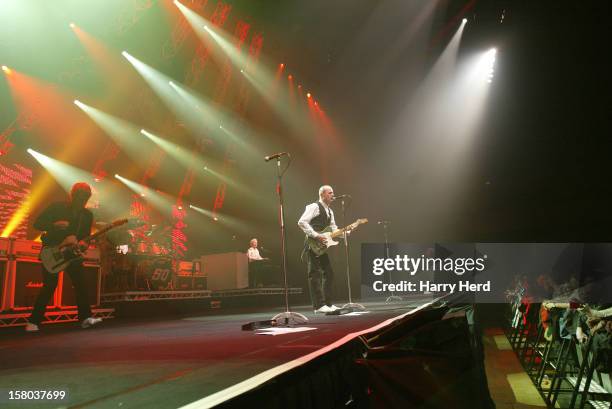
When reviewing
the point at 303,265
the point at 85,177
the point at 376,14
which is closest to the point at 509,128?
the point at 376,14

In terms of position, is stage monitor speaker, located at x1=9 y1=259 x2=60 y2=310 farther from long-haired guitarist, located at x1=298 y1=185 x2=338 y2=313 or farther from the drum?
long-haired guitarist, located at x1=298 y1=185 x2=338 y2=313

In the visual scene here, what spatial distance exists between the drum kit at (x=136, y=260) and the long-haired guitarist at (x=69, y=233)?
1662 millimetres

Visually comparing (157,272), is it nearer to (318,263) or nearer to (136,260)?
(136,260)

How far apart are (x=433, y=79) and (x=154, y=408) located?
11.7 m

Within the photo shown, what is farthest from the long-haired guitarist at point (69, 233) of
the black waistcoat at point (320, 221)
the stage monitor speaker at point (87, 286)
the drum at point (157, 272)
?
the black waistcoat at point (320, 221)

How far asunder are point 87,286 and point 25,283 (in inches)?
33.5

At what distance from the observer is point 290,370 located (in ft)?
4.06

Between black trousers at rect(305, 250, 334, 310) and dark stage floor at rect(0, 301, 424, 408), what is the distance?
1.89 metres

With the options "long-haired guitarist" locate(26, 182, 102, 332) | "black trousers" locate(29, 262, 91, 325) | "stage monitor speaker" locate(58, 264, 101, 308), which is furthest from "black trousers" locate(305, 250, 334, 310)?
"stage monitor speaker" locate(58, 264, 101, 308)

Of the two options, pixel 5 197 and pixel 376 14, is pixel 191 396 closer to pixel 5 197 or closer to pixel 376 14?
pixel 5 197

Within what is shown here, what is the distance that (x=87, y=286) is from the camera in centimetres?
558

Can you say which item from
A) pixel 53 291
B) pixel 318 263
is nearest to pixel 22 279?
pixel 53 291

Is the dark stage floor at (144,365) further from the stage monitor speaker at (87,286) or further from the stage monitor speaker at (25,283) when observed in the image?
the stage monitor speaker at (87,286)

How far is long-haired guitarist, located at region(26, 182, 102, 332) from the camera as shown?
4.26m
